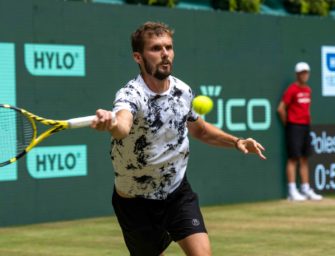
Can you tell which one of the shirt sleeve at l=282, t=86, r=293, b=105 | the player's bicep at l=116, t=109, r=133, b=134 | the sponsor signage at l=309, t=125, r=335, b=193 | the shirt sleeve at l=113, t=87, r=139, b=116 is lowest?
the sponsor signage at l=309, t=125, r=335, b=193

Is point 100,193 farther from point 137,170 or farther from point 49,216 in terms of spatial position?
point 137,170

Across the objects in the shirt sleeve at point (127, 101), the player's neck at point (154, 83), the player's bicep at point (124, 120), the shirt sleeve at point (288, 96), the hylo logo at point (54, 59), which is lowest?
the shirt sleeve at point (288, 96)

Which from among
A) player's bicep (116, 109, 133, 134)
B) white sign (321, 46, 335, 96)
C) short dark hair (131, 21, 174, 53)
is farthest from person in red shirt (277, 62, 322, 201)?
player's bicep (116, 109, 133, 134)

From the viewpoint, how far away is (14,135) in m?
6.73

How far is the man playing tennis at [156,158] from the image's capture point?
576 centimetres

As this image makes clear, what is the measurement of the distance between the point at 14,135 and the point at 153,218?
1.33 metres

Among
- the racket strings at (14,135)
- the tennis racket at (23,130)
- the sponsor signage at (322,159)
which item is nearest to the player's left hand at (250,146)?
the tennis racket at (23,130)

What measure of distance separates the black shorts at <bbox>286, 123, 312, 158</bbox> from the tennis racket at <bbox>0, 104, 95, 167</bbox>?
5.83 m

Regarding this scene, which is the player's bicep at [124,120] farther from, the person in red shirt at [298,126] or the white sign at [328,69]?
the white sign at [328,69]

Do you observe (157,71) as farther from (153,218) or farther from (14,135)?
(14,135)

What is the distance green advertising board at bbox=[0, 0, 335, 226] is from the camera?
426 inches

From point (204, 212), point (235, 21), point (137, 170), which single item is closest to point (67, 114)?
point (204, 212)

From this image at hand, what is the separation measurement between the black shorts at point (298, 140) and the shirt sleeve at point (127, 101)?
772cm

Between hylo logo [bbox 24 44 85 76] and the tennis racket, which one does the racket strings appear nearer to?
the tennis racket
